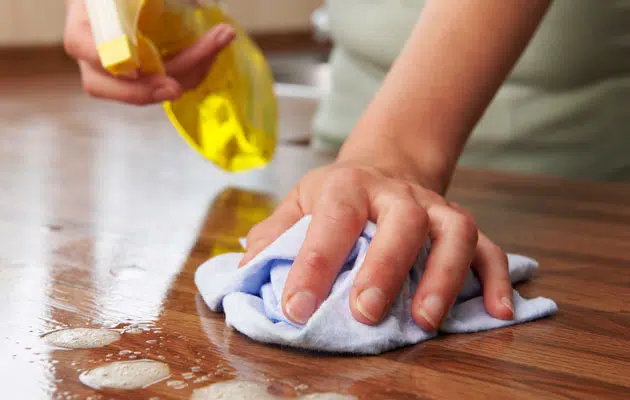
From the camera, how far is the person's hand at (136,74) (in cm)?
82

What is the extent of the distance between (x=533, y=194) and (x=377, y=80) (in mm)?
425

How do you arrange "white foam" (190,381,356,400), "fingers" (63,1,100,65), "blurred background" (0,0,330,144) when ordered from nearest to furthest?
"white foam" (190,381,356,400), "fingers" (63,1,100,65), "blurred background" (0,0,330,144)

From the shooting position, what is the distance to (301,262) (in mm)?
513

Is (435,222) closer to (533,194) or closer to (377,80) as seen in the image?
(533,194)

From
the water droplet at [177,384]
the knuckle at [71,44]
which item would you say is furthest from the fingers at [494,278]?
the knuckle at [71,44]

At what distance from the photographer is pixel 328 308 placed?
492 millimetres

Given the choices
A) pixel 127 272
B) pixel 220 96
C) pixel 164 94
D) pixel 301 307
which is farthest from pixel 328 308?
pixel 220 96

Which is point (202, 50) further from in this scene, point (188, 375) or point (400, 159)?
point (188, 375)

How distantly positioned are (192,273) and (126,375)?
20 centimetres

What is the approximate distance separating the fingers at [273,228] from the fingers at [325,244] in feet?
0.17

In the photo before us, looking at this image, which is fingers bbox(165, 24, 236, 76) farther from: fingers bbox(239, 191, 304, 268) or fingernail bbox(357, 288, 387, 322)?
fingernail bbox(357, 288, 387, 322)

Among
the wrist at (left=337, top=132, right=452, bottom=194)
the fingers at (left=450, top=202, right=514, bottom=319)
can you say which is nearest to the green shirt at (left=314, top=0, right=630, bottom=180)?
the wrist at (left=337, top=132, right=452, bottom=194)

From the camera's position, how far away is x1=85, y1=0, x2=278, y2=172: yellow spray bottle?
89 centimetres

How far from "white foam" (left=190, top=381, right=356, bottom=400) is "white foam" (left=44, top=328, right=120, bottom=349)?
0.10 meters
